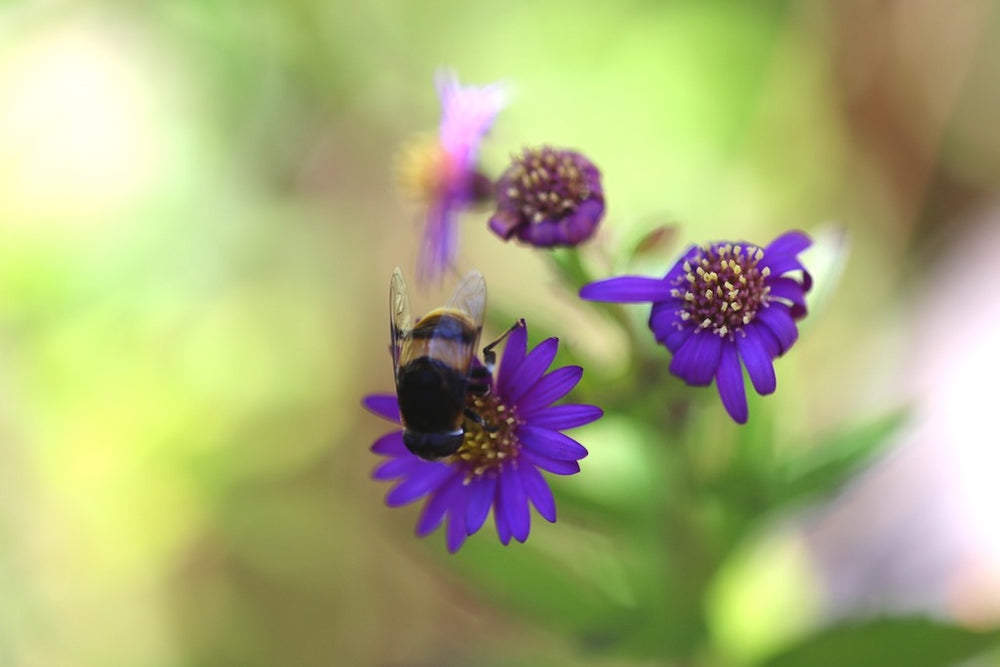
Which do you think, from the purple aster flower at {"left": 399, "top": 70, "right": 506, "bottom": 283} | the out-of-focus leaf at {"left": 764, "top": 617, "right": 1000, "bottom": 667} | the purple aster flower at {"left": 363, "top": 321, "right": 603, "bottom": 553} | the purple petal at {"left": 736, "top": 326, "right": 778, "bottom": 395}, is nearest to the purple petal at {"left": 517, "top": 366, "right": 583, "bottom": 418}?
the purple aster flower at {"left": 363, "top": 321, "right": 603, "bottom": 553}

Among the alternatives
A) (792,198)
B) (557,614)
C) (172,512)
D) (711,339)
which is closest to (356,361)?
(172,512)

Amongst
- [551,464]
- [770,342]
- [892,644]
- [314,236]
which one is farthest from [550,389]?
[314,236]

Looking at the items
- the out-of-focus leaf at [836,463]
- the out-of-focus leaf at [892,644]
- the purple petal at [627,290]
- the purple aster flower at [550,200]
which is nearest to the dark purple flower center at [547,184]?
the purple aster flower at [550,200]

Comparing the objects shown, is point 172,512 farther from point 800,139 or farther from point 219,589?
point 800,139

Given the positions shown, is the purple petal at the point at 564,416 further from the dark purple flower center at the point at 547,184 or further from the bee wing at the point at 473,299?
the dark purple flower center at the point at 547,184

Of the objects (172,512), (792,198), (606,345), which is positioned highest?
(792,198)
